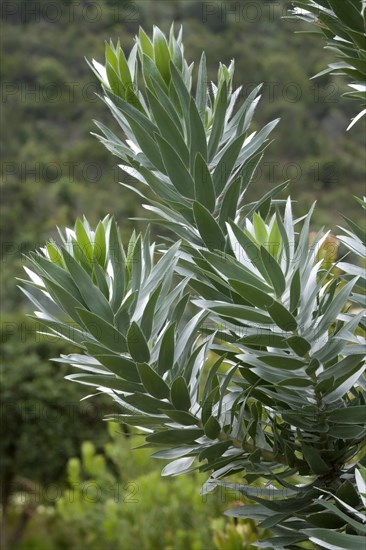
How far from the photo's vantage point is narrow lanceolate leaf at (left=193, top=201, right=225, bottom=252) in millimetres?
635

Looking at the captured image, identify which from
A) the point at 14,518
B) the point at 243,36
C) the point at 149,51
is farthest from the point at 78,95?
the point at 149,51

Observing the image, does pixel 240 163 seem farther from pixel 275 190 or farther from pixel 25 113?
pixel 25 113

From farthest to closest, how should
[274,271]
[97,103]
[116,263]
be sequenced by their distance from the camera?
[97,103]
[116,263]
[274,271]

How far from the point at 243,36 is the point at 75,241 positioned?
2392 cm

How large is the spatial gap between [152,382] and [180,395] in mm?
30

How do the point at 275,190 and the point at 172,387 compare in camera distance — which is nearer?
the point at 172,387

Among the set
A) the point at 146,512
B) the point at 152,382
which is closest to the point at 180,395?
the point at 152,382

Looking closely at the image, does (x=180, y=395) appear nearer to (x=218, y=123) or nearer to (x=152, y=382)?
(x=152, y=382)

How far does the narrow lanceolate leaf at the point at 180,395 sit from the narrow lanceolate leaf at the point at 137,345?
3 cm

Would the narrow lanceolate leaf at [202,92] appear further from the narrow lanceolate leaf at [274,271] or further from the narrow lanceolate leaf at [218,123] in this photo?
the narrow lanceolate leaf at [274,271]

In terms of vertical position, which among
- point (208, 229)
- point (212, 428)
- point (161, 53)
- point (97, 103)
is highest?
point (161, 53)

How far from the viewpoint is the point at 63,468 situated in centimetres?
643

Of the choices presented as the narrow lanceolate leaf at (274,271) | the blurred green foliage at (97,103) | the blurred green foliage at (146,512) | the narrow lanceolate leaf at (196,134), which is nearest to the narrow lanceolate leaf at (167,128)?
the narrow lanceolate leaf at (196,134)

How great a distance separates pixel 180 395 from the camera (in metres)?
0.62
